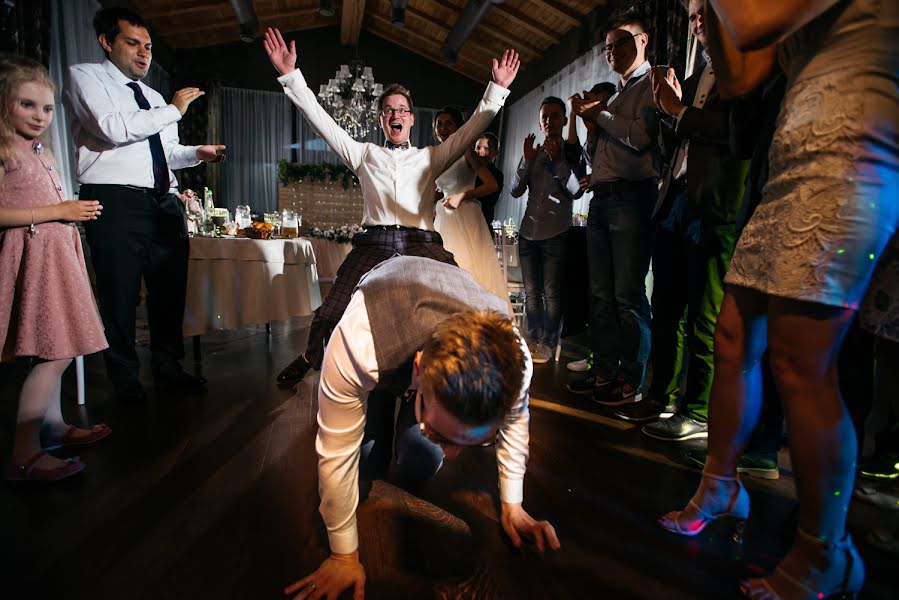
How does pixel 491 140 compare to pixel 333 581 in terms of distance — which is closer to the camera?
pixel 333 581

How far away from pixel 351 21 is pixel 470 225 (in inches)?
285

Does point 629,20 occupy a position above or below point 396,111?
above

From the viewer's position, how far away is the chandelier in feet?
19.0

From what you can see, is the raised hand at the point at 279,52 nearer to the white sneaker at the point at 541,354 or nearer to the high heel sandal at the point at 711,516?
the high heel sandal at the point at 711,516

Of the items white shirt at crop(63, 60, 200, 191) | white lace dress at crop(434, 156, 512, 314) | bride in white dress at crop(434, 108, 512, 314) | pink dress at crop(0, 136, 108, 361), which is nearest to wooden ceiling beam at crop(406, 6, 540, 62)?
bride in white dress at crop(434, 108, 512, 314)

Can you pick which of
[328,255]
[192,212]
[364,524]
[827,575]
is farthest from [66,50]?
[827,575]

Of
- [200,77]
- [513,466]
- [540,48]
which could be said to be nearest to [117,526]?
[513,466]

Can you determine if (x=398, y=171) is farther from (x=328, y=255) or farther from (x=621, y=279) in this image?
(x=328, y=255)

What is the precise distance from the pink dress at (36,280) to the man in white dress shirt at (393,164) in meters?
0.71

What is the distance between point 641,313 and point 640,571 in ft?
4.11

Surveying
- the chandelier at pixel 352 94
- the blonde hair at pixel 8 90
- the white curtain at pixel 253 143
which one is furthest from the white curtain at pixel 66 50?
the white curtain at pixel 253 143

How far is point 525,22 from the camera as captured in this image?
271 inches

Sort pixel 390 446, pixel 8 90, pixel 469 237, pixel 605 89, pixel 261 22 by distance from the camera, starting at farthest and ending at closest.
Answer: pixel 261 22
pixel 469 237
pixel 605 89
pixel 390 446
pixel 8 90

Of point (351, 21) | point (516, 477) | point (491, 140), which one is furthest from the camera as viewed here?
point (351, 21)
